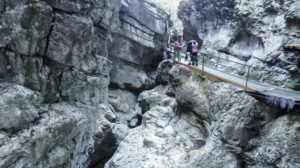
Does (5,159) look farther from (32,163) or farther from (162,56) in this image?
(162,56)

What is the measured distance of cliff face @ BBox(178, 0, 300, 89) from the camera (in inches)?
509

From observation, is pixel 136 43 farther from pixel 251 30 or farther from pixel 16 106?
pixel 16 106

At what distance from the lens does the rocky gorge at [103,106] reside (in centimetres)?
805

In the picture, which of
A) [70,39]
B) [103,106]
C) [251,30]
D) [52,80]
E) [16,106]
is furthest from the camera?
[103,106]

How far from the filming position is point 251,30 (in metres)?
17.2

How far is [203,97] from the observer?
483 inches

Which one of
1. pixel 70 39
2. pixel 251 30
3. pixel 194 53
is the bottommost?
pixel 70 39

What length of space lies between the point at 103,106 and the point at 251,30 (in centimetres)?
1462

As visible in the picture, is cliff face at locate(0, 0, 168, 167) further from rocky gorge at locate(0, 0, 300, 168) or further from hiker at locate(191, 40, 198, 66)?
hiker at locate(191, 40, 198, 66)

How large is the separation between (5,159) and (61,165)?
3.73 metres

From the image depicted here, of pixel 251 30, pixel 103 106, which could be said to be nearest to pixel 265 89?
pixel 251 30

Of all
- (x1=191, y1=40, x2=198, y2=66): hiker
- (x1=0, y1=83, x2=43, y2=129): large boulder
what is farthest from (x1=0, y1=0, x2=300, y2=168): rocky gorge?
(x1=191, y1=40, x2=198, y2=66): hiker

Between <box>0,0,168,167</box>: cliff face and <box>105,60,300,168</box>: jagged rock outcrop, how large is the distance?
139 inches

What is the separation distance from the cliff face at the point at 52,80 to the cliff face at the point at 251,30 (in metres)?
9.75
